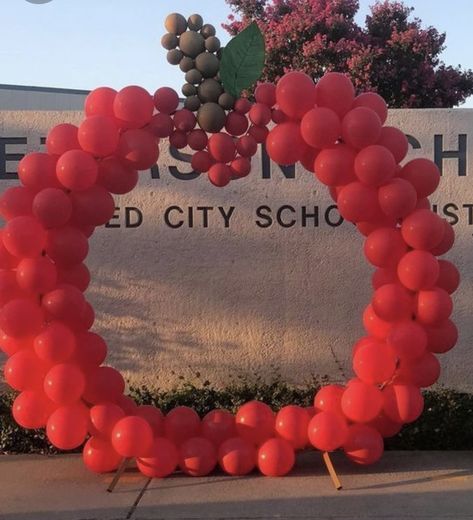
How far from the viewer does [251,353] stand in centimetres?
687

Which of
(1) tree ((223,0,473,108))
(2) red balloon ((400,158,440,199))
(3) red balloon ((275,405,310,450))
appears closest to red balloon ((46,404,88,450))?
(3) red balloon ((275,405,310,450))

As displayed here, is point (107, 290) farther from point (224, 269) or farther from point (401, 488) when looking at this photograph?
point (401, 488)

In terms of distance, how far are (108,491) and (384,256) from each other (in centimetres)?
230

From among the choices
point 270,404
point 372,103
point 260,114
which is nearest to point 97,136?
point 260,114

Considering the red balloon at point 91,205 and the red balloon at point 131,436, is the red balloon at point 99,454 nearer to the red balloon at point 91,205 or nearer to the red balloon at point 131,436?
the red balloon at point 131,436

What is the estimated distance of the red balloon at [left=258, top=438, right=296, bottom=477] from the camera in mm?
5113

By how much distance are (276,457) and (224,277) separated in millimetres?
2125

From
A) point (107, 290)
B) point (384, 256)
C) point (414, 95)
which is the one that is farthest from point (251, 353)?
point (414, 95)

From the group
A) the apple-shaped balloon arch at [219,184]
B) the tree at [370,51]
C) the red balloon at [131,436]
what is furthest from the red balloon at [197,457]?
the tree at [370,51]

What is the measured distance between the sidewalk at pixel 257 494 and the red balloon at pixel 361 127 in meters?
2.17

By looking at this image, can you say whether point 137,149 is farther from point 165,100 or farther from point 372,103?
point 372,103

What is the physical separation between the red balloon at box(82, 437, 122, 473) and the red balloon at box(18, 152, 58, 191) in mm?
1678

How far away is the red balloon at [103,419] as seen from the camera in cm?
502

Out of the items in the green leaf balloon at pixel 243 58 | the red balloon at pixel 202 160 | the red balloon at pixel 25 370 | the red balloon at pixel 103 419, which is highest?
the green leaf balloon at pixel 243 58
